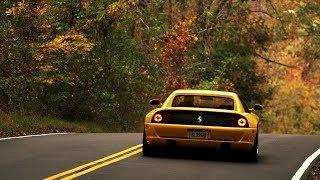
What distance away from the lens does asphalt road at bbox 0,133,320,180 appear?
10.8 metres

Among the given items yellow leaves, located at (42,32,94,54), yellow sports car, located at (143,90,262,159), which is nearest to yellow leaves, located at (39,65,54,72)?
yellow leaves, located at (42,32,94,54)

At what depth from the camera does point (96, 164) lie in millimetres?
11898

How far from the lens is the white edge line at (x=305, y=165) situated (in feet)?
37.1

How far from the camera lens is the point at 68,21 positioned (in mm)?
28688

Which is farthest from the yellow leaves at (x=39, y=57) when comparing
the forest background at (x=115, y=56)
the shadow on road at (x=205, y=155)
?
the shadow on road at (x=205, y=155)

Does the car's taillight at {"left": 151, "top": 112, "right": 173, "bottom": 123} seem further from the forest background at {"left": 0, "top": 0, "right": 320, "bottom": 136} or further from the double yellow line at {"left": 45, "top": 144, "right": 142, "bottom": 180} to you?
the forest background at {"left": 0, "top": 0, "right": 320, "bottom": 136}

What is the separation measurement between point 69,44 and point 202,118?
12175 millimetres

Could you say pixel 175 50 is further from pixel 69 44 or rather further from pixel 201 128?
pixel 201 128

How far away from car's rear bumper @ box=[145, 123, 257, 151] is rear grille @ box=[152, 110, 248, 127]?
0.10 metres

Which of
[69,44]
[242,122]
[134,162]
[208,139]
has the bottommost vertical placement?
[134,162]

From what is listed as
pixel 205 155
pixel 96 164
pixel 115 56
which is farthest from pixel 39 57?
pixel 96 164

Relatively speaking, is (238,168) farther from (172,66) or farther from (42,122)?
(172,66)

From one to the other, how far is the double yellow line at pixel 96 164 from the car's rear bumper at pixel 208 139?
869 mm

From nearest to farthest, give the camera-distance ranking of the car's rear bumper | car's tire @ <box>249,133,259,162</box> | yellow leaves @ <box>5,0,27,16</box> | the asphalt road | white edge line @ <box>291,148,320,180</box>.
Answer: the asphalt road → white edge line @ <box>291,148,320,180</box> → the car's rear bumper → car's tire @ <box>249,133,259,162</box> → yellow leaves @ <box>5,0,27,16</box>
